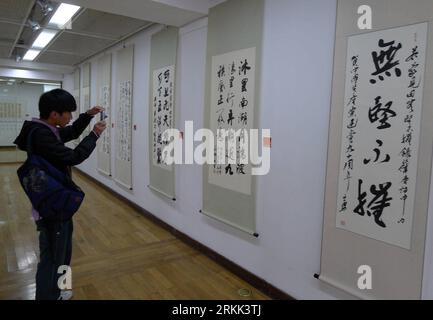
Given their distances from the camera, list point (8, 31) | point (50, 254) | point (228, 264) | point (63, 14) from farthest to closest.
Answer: point (8, 31)
point (63, 14)
point (228, 264)
point (50, 254)

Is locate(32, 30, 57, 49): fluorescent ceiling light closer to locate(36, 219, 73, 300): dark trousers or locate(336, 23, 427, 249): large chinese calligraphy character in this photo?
locate(36, 219, 73, 300): dark trousers

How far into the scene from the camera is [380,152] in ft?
5.17

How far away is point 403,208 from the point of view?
1486 millimetres

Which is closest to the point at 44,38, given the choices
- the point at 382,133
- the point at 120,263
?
the point at 120,263

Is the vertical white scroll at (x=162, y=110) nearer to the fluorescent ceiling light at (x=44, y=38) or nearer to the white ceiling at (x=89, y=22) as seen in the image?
the white ceiling at (x=89, y=22)

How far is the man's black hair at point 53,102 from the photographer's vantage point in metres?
1.78

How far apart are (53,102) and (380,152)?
181cm

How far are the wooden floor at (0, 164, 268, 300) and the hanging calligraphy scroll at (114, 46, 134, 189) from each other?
0.72 m

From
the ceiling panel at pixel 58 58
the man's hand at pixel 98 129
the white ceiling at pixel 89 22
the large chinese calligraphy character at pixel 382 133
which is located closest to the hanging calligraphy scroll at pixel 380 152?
the large chinese calligraphy character at pixel 382 133

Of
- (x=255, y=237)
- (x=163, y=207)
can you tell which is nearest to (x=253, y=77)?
(x=255, y=237)

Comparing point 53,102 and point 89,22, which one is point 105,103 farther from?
point 53,102

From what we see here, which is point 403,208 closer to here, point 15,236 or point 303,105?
point 303,105

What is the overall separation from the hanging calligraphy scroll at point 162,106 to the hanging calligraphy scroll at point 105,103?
1583 mm

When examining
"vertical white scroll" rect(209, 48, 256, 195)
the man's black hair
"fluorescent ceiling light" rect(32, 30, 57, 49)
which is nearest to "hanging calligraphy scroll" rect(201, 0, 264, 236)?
"vertical white scroll" rect(209, 48, 256, 195)
